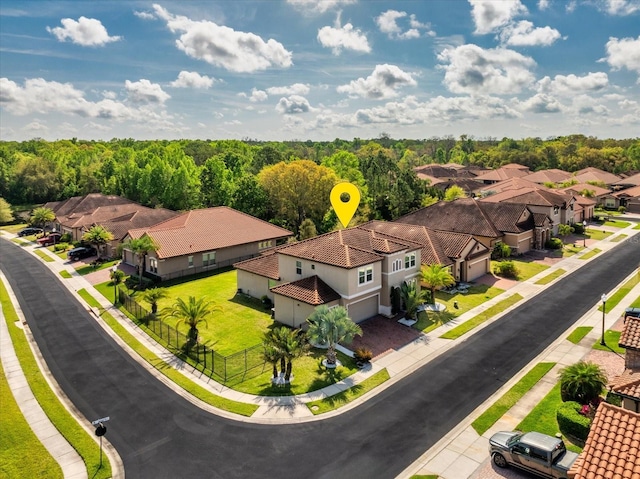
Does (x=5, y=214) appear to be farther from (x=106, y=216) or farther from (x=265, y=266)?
(x=265, y=266)

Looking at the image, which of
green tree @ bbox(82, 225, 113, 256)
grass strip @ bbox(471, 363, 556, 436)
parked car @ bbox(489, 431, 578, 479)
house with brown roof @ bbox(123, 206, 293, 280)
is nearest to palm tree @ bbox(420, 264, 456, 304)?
grass strip @ bbox(471, 363, 556, 436)

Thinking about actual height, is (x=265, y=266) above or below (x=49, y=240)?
above

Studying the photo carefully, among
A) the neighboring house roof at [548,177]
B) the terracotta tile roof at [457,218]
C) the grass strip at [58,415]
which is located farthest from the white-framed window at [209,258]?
the neighboring house roof at [548,177]

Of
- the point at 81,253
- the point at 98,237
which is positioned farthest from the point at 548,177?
the point at 81,253

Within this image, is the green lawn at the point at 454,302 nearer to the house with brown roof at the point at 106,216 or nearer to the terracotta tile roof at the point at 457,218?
the terracotta tile roof at the point at 457,218

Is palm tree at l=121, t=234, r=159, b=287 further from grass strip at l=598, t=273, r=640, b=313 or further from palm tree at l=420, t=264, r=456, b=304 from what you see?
grass strip at l=598, t=273, r=640, b=313

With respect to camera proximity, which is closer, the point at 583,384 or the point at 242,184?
the point at 583,384
